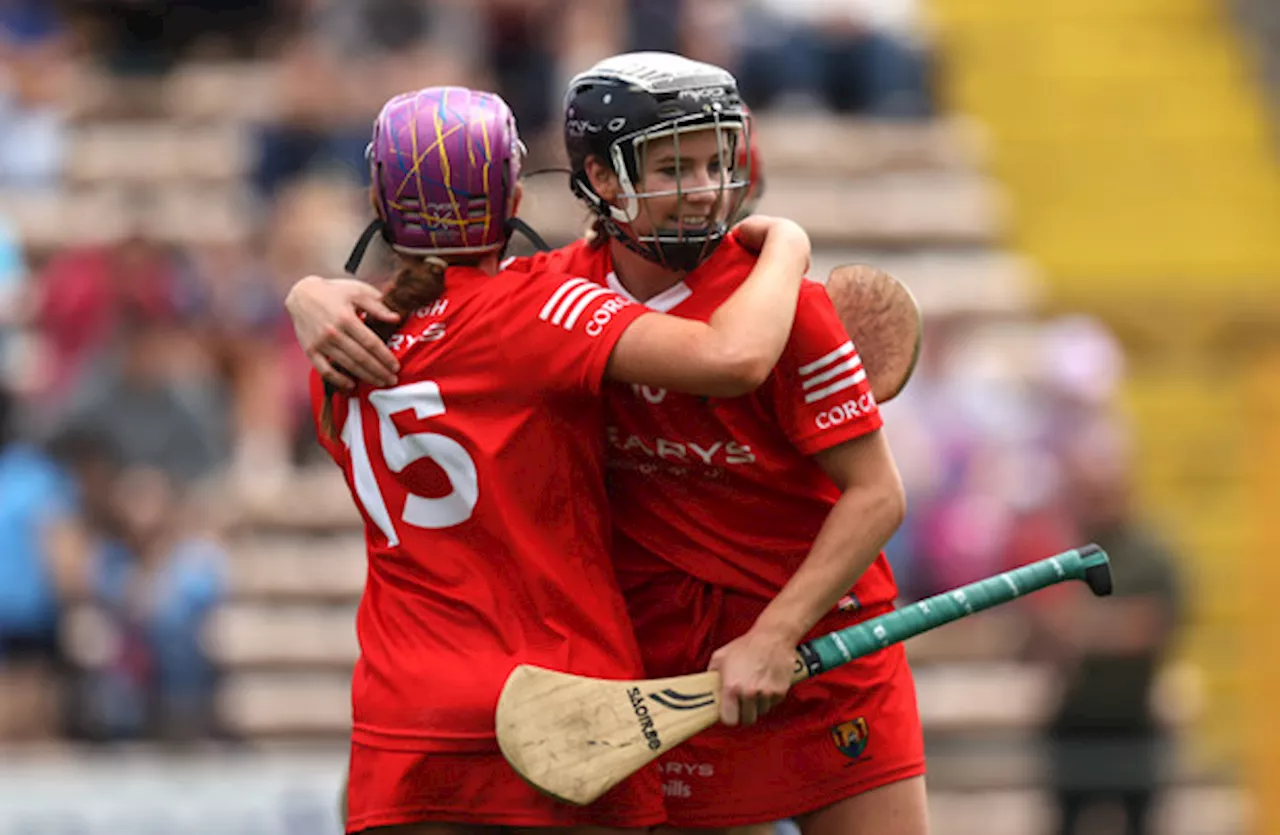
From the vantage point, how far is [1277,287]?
1210cm

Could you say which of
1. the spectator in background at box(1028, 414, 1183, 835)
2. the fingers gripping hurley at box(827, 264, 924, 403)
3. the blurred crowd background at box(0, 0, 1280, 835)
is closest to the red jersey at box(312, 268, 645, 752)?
the fingers gripping hurley at box(827, 264, 924, 403)

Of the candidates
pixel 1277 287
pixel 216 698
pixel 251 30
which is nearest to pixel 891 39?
pixel 1277 287

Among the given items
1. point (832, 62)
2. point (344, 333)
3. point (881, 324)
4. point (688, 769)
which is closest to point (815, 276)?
point (832, 62)

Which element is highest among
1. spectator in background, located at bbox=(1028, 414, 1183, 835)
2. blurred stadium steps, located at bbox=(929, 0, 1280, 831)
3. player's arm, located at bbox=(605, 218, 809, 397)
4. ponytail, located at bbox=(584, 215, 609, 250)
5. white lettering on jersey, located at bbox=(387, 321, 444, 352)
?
ponytail, located at bbox=(584, 215, 609, 250)

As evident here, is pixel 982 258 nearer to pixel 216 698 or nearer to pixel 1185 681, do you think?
pixel 1185 681

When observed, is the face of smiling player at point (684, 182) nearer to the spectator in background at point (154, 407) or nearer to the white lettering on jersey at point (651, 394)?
the white lettering on jersey at point (651, 394)

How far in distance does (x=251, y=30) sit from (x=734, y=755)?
28.6 ft

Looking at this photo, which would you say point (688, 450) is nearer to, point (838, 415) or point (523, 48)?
point (838, 415)

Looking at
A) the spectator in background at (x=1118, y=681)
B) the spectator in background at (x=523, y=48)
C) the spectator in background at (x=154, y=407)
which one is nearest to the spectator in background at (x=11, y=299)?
the spectator in background at (x=154, y=407)

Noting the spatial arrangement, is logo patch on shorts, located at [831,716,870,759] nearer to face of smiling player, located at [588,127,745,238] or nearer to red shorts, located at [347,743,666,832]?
red shorts, located at [347,743,666,832]

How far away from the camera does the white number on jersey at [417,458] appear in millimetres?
4031

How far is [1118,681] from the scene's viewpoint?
26.9ft

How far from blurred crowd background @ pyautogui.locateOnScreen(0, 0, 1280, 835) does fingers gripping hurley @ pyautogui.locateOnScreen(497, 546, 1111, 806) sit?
238cm

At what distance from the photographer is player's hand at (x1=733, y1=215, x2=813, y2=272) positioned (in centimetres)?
422
